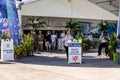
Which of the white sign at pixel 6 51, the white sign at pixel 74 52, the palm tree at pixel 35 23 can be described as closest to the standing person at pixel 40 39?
the palm tree at pixel 35 23

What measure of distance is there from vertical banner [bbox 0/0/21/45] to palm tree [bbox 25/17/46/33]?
17.3 ft

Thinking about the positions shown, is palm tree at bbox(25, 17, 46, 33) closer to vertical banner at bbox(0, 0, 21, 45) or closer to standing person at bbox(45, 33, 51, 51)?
standing person at bbox(45, 33, 51, 51)

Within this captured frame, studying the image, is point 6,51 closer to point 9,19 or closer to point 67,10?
point 9,19

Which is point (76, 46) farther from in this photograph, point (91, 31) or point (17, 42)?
point (91, 31)

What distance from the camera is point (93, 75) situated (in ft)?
40.0

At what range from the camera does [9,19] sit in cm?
1962

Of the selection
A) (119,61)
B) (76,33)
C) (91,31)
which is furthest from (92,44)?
(119,61)

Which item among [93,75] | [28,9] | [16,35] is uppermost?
[28,9]

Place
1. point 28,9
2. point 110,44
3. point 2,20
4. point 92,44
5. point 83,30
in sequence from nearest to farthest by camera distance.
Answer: point 110,44 < point 2,20 < point 28,9 < point 92,44 < point 83,30

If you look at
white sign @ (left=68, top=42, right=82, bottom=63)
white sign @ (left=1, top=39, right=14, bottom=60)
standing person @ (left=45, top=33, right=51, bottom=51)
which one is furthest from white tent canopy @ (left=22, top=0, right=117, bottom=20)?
white sign @ (left=68, top=42, right=82, bottom=63)

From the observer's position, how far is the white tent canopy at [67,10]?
86.1ft

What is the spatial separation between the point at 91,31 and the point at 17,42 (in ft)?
41.7

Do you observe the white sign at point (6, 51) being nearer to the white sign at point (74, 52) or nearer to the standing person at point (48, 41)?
the white sign at point (74, 52)

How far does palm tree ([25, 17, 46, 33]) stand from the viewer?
82.8 feet
